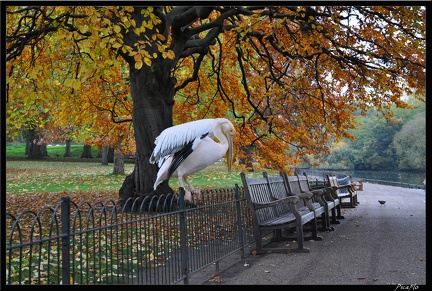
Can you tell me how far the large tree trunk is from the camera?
404 inches

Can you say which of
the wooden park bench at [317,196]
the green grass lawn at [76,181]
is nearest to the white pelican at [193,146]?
the wooden park bench at [317,196]

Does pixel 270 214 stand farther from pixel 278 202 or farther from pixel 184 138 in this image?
pixel 184 138

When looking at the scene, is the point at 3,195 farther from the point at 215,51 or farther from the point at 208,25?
the point at 215,51

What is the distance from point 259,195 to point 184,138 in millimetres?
2346

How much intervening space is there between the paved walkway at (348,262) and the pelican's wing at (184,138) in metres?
1.63

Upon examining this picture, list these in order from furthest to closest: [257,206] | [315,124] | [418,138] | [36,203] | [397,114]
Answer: [315,124]
[397,114]
[36,203]
[418,138]
[257,206]

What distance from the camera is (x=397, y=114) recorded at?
14.5 m

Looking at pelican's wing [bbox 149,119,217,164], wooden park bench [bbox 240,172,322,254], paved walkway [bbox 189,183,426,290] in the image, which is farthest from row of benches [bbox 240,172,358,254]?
pelican's wing [bbox 149,119,217,164]

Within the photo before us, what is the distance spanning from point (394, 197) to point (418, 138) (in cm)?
933

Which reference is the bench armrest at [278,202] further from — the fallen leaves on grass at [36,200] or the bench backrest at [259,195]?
the fallen leaves on grass at [36,200]

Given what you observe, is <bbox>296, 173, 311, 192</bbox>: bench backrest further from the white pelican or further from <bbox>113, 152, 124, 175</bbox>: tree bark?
<bbox>113, 152, 124, 175</bbox>: tree bark

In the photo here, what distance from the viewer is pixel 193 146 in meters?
6.03

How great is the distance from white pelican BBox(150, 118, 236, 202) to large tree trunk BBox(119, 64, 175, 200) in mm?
3937
